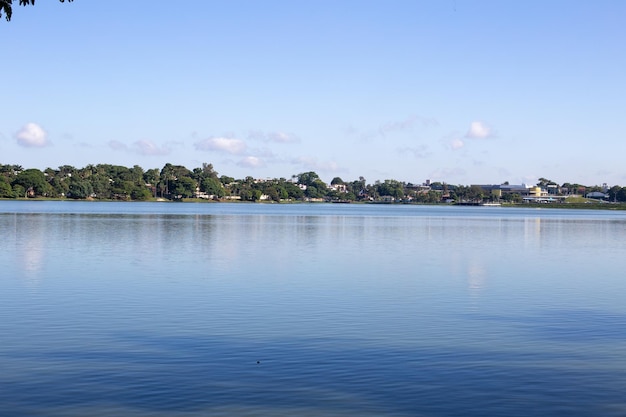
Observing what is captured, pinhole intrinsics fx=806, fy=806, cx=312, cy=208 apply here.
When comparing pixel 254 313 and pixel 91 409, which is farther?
pixel 254 313

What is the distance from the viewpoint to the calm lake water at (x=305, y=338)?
48.8 feet

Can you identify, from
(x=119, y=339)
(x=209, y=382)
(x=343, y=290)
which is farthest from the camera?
(x=343, y=290)

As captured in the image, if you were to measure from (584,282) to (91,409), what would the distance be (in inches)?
1055

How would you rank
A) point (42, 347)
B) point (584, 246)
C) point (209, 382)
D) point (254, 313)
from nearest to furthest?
point (209, 382) → point (42, 347) → point (254, 313) → point (584, 246)

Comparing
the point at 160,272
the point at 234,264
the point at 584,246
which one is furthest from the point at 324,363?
the point at 584,246

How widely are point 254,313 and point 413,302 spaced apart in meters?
6.12

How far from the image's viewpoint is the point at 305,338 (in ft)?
67.6

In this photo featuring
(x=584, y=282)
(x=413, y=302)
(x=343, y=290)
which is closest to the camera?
(x=413, y=302)

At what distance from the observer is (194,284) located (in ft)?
104

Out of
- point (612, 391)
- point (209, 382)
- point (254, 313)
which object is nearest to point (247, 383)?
point (209, 382)

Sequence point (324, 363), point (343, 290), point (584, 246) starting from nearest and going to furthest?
point (324, 363), point (343, 290), point (584, 246)

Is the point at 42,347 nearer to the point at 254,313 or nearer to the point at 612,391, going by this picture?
the point at 254,313

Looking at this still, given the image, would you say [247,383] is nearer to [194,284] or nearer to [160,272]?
[194,284]

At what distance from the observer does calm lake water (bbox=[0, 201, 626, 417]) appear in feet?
48.8
